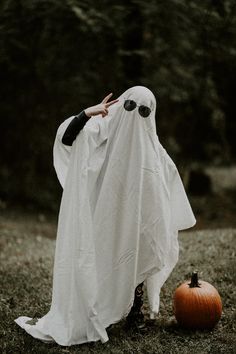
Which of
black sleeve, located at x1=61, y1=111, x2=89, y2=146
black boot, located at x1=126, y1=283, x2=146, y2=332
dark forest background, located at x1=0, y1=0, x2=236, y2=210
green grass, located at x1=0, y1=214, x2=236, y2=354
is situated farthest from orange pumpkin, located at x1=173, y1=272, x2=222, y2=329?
dark forest background, located at x1=0, y1=0, x2=236, y2=210

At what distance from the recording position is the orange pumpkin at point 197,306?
4.93 meters

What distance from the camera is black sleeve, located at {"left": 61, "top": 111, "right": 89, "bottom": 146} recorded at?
15.3ft

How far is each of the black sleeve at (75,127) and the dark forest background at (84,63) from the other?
18.7 ft

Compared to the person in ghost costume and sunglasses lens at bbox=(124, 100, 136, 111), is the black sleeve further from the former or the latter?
sunglasses lens at bbox=(124, 100, 136, 111)

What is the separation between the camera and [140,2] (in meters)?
10.0

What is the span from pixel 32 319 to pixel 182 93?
8523mm

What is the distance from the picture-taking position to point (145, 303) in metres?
5.86

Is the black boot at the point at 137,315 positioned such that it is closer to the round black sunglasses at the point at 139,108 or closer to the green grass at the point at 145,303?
the green grass at the point at 145,303

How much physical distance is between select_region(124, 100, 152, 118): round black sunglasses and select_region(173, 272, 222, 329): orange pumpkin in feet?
5.13

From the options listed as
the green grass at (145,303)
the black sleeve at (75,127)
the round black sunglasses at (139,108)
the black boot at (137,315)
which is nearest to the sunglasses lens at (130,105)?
the round black sunglasses at (139,108)

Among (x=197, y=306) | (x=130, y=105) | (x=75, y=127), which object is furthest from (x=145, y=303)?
(x=130, y=105)

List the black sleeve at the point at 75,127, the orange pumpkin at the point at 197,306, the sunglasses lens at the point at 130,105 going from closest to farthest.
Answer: the sunglasses lens at the point at 130,105 < the black sleeve at the point at 75,127 < the orange pumpkin at the point at 197,306

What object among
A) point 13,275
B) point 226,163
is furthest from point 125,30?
point 226,163

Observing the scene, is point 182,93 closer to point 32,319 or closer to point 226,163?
point 226,163
